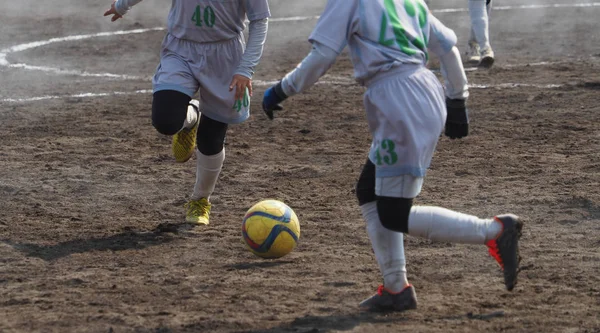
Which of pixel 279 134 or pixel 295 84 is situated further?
pixel 279 134

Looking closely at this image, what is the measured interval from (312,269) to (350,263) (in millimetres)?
265

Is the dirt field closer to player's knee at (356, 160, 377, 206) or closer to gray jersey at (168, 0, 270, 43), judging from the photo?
player's knee at (356, 160, 377, 206)

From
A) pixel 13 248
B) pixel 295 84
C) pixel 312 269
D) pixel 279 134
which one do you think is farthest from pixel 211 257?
pixel 279 134

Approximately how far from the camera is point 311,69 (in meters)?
4.84

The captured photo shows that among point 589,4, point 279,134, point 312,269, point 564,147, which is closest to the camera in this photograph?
point 312,269

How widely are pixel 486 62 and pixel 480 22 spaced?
54 cm

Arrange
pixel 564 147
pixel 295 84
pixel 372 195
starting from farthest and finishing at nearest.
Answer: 1. pixel 564 147
2. pixel 372 195
3. pixel 295 84

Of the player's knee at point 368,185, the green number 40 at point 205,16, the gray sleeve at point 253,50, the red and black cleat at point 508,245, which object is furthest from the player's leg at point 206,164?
the red and black cleat at point 508,245

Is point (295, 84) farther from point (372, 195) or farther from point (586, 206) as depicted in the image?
point (586, 206)

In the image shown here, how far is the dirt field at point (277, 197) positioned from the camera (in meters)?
5.18

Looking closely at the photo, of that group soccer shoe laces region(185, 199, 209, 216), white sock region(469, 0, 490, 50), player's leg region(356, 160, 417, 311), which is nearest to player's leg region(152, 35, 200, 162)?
soccer shoe laces region(185, 199, 209, 216)

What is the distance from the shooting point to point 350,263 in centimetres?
609

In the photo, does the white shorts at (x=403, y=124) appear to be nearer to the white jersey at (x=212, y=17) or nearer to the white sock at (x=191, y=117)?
the white jersey at (x=212, y=17)

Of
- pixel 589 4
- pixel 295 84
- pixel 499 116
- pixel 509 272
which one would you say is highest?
pixel 295 84
